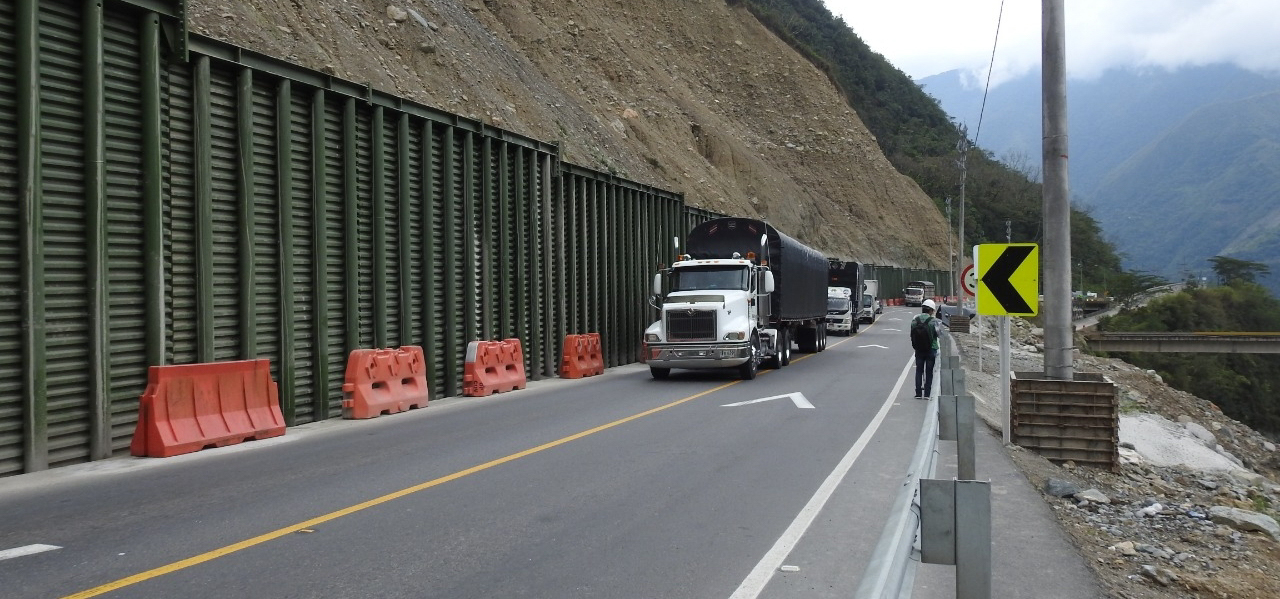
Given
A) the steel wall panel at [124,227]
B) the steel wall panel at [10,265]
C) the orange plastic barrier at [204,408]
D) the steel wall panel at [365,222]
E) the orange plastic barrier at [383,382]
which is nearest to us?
the steel wall panel at [10,265]

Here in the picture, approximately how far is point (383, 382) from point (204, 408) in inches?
148

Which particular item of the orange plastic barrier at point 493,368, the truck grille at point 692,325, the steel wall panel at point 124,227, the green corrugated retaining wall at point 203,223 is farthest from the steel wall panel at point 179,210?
the truck grille at point 692,325

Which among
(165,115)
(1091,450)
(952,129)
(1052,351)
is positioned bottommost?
(1091,450)

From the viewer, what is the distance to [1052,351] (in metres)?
11.7

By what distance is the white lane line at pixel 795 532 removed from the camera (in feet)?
18.5

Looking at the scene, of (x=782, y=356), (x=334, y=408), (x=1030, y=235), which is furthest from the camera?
(x=1030, y=235)

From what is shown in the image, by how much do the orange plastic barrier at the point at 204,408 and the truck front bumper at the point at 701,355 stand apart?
9.51 metres

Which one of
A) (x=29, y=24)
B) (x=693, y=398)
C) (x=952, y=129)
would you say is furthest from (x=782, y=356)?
(x=952, y=129)

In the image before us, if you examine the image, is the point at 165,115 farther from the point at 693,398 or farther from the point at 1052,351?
the point at 1052,351

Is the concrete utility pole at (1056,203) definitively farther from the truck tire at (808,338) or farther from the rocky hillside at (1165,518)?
the truck tire at (808,338)

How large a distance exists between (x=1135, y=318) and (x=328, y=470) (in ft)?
304

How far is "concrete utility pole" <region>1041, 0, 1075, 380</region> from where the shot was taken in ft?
37.8

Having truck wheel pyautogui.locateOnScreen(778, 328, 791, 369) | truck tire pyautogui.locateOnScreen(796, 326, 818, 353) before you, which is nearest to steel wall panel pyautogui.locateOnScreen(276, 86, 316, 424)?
truck wheel pyautogui.locateOnScreen(778, 328, 791, 369)

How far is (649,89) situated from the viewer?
59.1 meters
